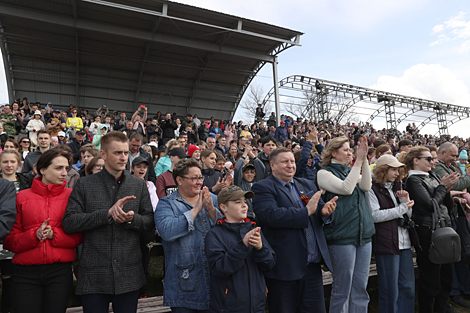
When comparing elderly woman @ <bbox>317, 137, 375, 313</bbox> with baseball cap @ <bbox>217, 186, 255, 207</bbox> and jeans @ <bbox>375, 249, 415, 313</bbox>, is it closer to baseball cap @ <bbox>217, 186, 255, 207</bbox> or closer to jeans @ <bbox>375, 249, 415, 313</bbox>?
jeans @ <bbox>375, 249, 415, 313</bbox>

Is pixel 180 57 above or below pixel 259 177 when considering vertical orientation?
above

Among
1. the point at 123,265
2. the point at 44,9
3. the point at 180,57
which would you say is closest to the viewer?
the point at 123,265

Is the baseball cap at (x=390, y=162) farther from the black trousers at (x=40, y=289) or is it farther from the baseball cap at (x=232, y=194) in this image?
the black trousers at (x=40, y=289)

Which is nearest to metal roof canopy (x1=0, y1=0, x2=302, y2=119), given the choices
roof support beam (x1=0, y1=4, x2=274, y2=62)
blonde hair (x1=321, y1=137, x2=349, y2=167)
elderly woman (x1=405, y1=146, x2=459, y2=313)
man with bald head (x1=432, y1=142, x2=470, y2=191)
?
roof support beam (x1=0, y1=4, x2=274, y2=62)

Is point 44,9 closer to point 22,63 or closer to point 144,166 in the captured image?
point 22,63

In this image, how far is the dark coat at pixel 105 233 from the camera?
2.32 meters

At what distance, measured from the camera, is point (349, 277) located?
3.04 metres

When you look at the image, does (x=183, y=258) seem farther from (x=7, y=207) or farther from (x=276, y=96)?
(x=276, y=96)

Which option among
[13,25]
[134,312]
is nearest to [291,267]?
[134,312]

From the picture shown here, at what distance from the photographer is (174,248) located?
2496 millimetres

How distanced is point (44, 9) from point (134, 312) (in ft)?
51.8

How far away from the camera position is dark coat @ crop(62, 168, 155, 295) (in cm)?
232

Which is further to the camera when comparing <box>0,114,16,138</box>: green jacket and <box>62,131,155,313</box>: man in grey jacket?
<box>0,114,16,138</box>: green jacket

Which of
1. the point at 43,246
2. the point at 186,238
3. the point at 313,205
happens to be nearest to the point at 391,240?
the point at 313,205
